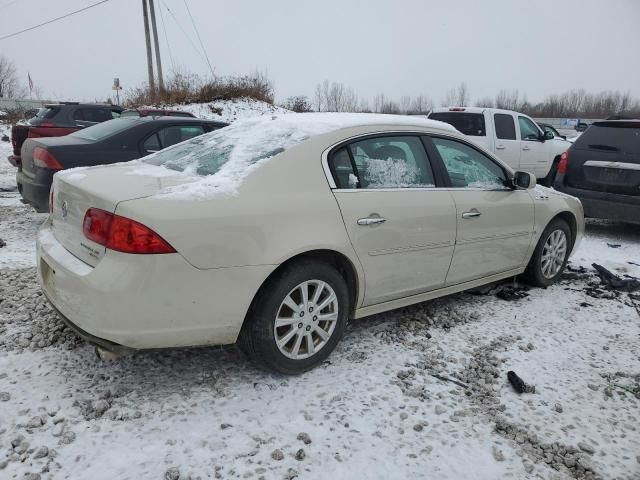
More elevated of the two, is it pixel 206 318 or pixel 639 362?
pixel 206 318

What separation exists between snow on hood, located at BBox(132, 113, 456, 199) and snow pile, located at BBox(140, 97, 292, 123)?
17096 mm

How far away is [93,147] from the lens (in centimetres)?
562

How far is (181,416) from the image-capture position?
252 cm

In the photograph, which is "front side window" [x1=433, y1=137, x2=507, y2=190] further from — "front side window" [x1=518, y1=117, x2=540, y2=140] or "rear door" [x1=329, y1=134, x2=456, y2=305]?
"front side window" [x1=518, y1=117, x2=540, y2=140]

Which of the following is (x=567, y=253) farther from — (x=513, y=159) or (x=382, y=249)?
(x=513, y=159)

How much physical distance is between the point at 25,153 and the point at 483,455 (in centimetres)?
556

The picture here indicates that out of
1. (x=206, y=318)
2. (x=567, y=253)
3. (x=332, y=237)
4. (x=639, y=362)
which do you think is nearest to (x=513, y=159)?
(x=567, y=253)

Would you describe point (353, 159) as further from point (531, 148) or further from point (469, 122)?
point (531, 148)

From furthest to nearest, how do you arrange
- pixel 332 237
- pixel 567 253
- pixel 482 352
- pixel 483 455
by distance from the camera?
pixel 567 253 → pixel 482 352 → pixel 332 237 → pixel 483 455

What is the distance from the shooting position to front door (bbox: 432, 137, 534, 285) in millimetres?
3678

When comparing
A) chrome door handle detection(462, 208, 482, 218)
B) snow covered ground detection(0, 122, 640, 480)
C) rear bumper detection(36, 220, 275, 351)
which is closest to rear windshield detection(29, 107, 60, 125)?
snow covered ground detection(0, 122, 640, 480)

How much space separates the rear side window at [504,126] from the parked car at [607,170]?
10.6 feet

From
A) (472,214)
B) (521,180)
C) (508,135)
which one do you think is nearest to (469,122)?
(508,135)

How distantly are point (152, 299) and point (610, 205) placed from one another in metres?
6.11
